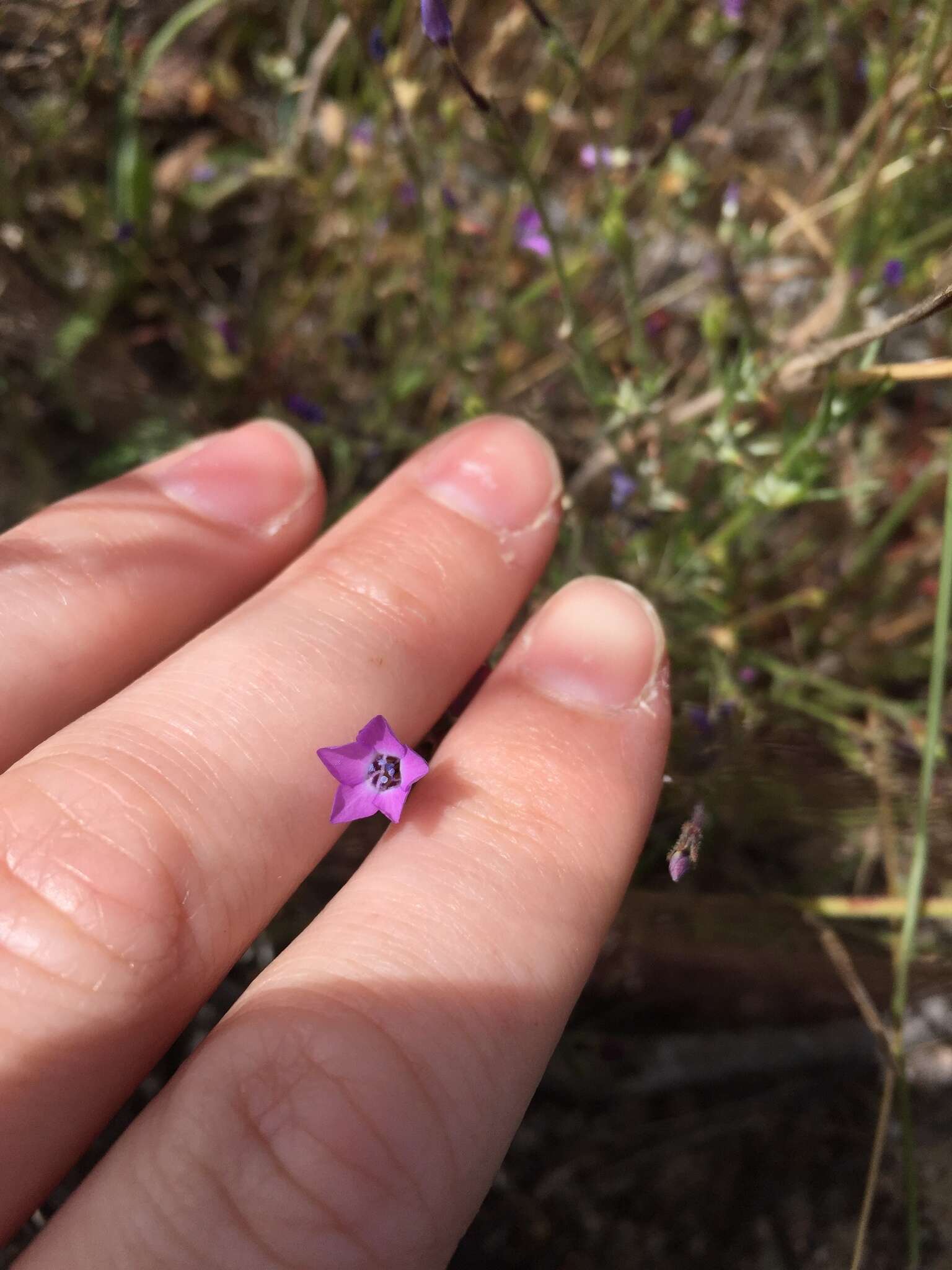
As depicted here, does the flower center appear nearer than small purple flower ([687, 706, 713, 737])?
Yes

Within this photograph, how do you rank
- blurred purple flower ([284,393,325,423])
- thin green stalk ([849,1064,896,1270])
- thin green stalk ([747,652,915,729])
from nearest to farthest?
1. thin green stalk ([849,1064,896,1270])
2. thin green stalk ([747,652,915,729])
3. blurred purple flower ([284,393,325,423])

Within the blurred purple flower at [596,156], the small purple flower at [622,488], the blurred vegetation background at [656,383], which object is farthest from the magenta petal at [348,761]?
the blurred purple flower at [596,156]

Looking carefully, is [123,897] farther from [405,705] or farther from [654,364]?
[654,364]

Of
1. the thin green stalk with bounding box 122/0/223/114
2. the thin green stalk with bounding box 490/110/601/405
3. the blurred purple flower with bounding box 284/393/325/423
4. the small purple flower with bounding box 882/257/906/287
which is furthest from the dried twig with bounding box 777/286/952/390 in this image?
the thin green stalk with bounding box 122/0/223/114

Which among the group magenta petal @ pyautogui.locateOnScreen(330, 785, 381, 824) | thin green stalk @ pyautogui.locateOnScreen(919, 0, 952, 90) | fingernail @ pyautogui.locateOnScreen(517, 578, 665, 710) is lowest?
fingernail @ pyautogui.locateOnScreen(517, 578, 665, 710)

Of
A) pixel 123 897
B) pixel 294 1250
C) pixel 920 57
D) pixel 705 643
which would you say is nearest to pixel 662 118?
pixel 920 57

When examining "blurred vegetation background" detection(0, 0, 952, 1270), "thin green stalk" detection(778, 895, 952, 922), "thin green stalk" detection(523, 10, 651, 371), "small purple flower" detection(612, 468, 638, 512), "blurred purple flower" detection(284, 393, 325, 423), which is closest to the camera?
"thin green stalk" detection(523, 10, 651, 371)

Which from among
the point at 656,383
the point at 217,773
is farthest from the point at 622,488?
the point at 217,773

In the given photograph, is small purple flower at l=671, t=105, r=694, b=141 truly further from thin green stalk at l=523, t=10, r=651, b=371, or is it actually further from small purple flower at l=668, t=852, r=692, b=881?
small purple flower at l=668, t=852, r=692, b=881
